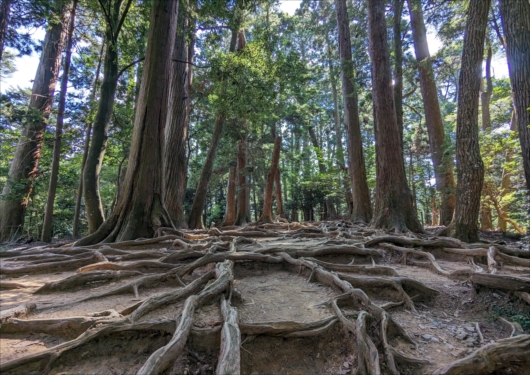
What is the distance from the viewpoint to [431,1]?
8.04 meters

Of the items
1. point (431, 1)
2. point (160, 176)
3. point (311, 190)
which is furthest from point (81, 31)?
point (311, 190)

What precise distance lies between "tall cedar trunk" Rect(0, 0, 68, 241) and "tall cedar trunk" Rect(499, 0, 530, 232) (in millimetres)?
10916

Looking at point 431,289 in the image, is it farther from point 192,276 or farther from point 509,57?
point 509,57

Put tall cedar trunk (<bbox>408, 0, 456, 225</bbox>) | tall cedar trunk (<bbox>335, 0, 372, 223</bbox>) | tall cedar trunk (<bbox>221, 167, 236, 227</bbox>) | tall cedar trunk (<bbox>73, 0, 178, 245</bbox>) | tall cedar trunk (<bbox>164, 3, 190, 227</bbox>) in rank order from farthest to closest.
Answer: tall cedar trunk (<bbox>221, 167, 236, 227</bbox>) → tall cedar trunk (<bbox>335, 0, 372, 223</bbox>) → tall cedar trunk (<bbox>408, 0, 456, 225</bbox>) → tall cedar trunk (<bbox>164, 3, 190, 227</bbox>) → tall cedar trunk (<bbox>73, 0, 178, 245</bbox>)

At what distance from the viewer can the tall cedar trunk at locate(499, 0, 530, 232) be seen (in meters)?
4.73

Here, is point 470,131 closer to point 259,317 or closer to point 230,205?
point 259,317

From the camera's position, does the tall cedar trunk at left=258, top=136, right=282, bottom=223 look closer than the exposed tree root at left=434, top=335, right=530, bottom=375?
No

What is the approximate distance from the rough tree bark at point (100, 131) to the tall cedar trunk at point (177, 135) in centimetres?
158

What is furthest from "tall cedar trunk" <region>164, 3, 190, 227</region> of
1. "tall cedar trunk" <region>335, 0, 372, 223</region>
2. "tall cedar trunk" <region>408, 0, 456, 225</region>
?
"tall cedar trunk" <region>408, 0, 456, 225</region>

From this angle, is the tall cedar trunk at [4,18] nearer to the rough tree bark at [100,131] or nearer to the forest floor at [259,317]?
the rough tree bark at [100,131]

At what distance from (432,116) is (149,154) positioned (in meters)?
10.2

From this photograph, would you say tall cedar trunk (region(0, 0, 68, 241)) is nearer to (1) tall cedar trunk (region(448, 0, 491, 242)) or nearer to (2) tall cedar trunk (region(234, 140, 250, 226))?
(2) tall cedar trunk (region(234, 140, 250, 226))

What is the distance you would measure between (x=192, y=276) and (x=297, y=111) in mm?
14448

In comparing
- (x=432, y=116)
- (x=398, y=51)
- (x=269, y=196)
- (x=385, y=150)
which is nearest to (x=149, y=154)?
(x=269, y=196)
